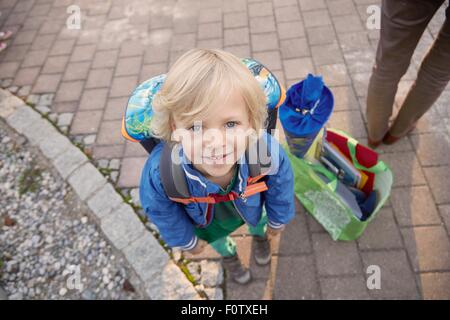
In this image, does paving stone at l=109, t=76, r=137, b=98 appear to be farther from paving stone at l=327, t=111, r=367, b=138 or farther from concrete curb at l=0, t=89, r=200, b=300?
paving stone at l=327, t=111, r=367, b=138

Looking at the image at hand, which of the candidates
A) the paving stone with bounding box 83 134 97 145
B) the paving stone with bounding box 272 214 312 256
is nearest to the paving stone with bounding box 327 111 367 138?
the paving stone with bounding box 272 214 312 256

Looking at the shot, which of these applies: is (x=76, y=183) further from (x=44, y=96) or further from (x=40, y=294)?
(x=44, y=96)

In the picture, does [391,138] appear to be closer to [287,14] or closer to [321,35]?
[321,35]

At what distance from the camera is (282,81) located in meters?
3.15

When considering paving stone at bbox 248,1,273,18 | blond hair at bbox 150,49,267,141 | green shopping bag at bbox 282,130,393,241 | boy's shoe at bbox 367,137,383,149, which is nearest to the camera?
blond hair at bbox 150,49,267,141

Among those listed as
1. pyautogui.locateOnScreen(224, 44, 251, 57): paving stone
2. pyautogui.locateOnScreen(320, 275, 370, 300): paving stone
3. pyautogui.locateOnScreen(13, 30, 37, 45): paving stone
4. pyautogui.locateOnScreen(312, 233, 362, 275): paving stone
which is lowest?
pyautogui.locateOnScreen(320, 275, 370, 300): paving stone

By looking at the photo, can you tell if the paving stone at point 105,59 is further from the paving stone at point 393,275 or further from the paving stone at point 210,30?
the paving stone at point 393,275

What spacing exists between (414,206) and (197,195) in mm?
1770

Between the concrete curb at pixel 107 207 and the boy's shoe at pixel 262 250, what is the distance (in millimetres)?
479

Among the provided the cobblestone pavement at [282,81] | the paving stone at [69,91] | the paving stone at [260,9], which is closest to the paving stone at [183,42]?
the cobblestone pavement at [282,81]

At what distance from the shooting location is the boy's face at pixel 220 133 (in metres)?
1.14

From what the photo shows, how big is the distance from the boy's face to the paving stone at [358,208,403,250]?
1505 mm

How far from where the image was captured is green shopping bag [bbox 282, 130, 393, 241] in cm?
204

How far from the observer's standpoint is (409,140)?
2.66 meters
